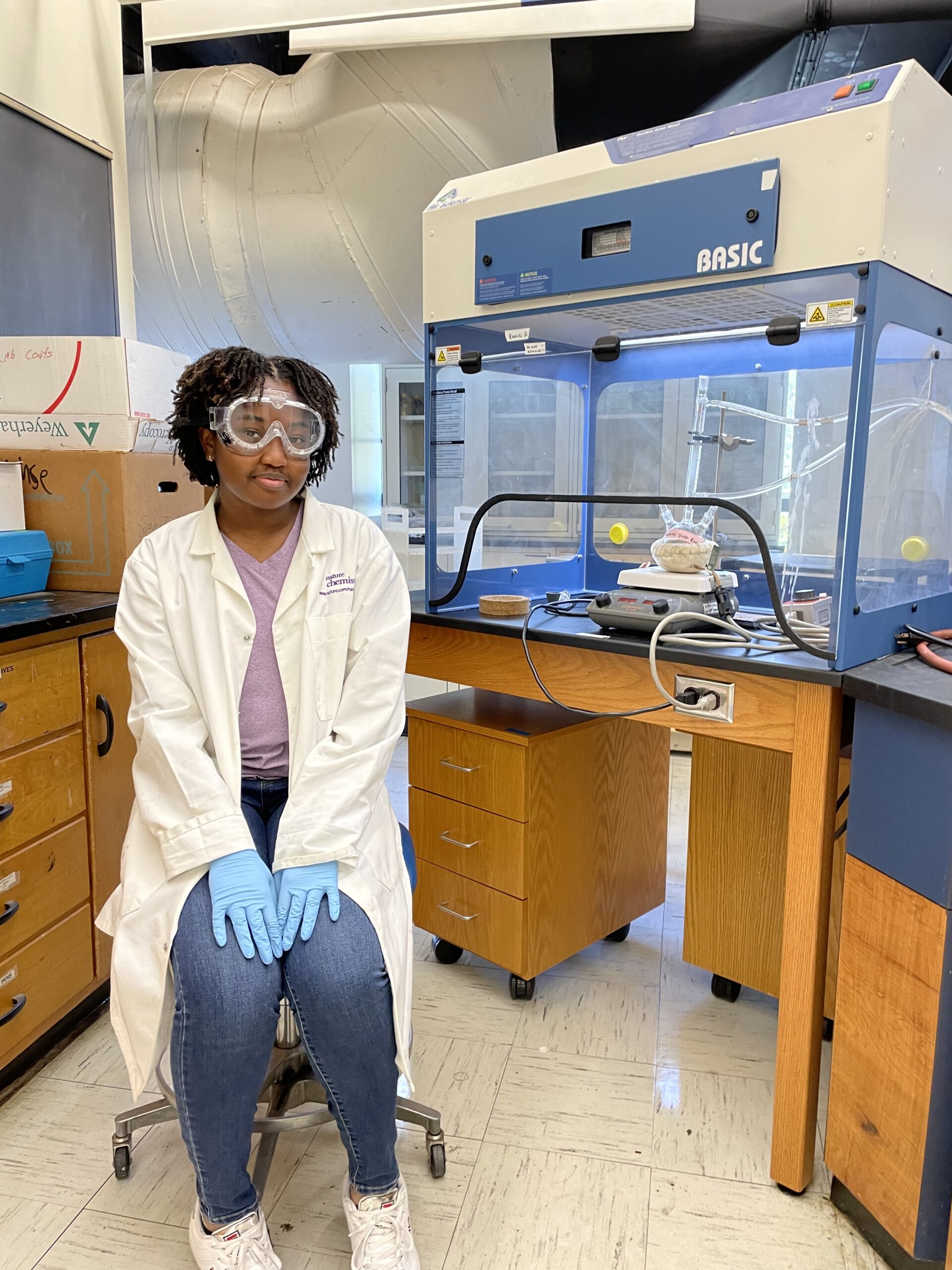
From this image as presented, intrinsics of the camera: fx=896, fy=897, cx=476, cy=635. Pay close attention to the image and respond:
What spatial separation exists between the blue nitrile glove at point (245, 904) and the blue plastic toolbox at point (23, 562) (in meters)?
0.97

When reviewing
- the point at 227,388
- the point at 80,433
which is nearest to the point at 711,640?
the point at 227,388

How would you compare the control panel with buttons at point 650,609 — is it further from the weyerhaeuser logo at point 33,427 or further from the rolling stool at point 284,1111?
the weyerhaeuser logo at point 33,427

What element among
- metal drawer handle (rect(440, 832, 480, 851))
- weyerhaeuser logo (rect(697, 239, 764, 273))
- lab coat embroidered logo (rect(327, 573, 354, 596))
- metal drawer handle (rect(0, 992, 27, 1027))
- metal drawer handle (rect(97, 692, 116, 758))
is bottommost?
metal drawer handle (rect(0, 992, 27, 1027))

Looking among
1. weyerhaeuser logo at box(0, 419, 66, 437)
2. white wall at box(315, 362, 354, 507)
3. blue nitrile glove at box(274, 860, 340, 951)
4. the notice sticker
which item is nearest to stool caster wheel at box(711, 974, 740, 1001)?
blue nitrile glove at box(274, 860, 340, 951)

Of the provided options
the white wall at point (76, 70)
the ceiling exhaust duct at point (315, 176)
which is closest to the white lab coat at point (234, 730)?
the ceiling exhaust duct at point (315, 176)

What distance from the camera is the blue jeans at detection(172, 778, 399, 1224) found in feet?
3.81

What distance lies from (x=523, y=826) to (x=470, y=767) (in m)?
0.18

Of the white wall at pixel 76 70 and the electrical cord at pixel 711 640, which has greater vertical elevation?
the white wall at pixel 76 70

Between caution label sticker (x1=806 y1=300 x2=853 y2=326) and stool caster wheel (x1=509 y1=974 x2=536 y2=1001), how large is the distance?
1.42 metres

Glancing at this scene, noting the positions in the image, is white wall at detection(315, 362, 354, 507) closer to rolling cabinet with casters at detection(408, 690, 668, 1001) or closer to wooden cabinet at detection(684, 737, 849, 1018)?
rolling cabinet with casters at detection(408, 690, 668, 1001)

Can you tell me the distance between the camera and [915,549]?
1.59 meters

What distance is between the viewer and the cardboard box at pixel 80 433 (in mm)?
2025

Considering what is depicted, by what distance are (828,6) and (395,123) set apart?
1076 mm

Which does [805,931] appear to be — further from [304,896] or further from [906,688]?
[304,896]
